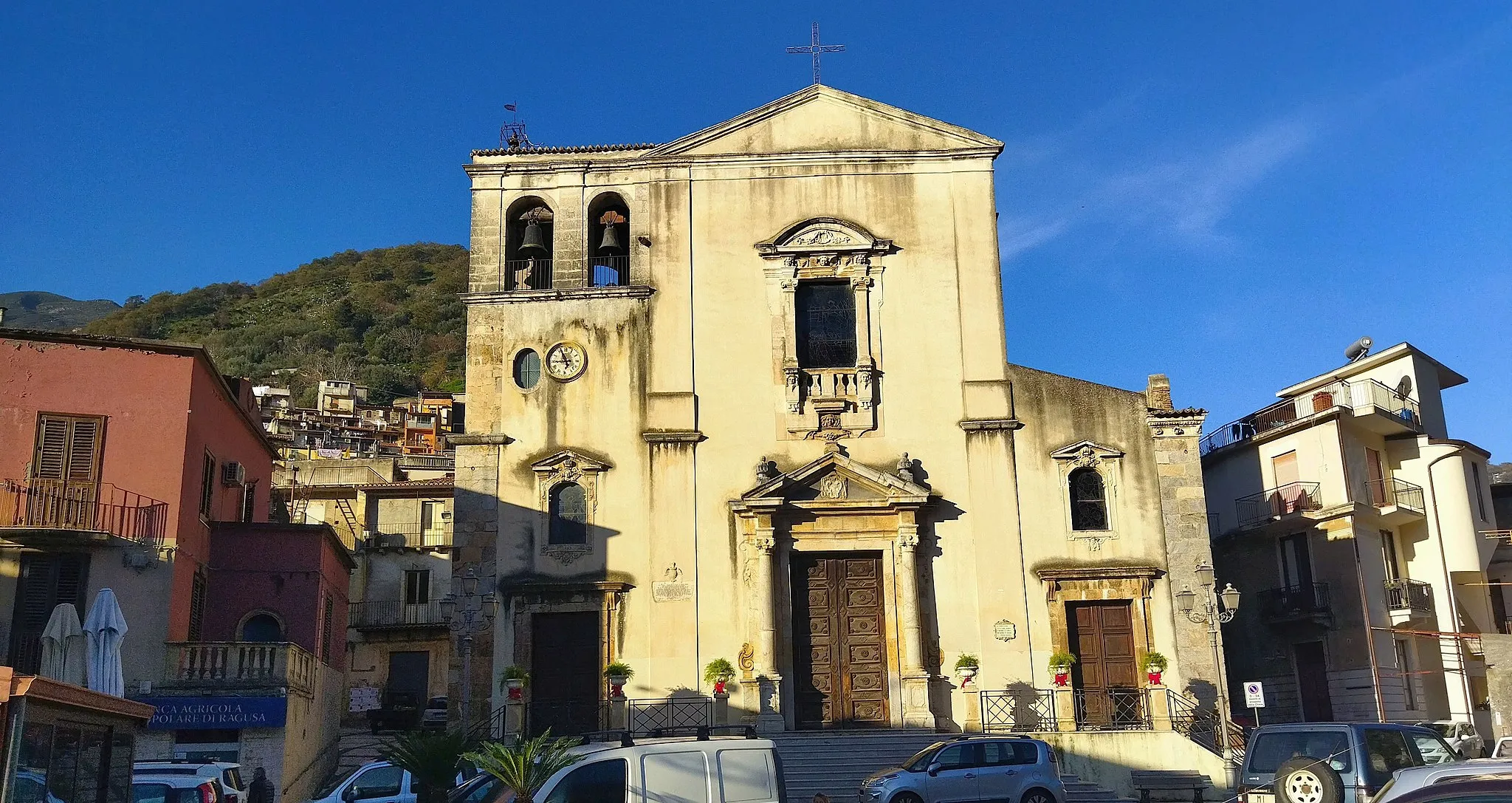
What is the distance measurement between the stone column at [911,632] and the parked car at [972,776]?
4672mm

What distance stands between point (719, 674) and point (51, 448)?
12.7m

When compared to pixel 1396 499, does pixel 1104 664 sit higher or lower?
lower

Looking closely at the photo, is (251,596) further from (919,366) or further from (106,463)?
(919,366)

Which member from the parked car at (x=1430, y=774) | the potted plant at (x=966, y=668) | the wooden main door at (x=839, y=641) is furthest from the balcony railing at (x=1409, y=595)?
the parked car at (x=1430, y=774)

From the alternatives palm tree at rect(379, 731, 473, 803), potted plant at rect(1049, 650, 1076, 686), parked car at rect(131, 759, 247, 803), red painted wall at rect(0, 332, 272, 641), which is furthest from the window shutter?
potted plant at rect(1049, 650, 1076, 686)

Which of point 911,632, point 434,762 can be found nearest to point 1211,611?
point 911,632

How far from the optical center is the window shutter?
23.8m

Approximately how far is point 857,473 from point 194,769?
12197mm

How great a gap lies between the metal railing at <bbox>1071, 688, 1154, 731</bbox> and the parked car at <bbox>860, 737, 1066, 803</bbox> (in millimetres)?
5359

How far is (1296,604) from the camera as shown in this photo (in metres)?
32.8

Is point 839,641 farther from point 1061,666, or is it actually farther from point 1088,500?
point 1088,500

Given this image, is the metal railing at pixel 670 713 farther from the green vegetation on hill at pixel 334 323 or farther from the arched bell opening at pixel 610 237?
the green vegetation on hill at pixel 334 323

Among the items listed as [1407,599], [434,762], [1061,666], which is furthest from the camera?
[1407,599]

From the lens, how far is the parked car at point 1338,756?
43.8ft
